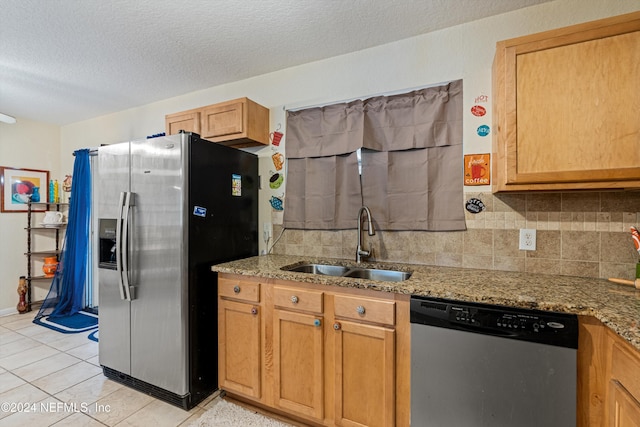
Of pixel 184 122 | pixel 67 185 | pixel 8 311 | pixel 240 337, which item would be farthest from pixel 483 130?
pixel 8 311

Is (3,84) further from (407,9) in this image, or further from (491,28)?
(491,28)

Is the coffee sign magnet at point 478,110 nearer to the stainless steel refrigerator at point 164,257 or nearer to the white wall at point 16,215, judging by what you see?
the stainless steel refrigerator at point 164,257

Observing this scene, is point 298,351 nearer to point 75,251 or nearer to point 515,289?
point 515,289

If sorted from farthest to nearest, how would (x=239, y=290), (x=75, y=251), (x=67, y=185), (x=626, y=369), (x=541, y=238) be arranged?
(x=67, y=185)
(x=75, y=251)
(x=239, y=290)
(x=541, y=238)
(x=626, y=369)

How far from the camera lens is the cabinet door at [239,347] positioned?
6.16 ft

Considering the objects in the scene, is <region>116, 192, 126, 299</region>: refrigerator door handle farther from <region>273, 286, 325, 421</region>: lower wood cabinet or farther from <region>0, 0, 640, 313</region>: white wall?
<region>273, 286, 325, 421</region>: lower wood cabinet

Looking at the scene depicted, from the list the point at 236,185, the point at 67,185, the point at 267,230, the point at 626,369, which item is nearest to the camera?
the point at 626,369

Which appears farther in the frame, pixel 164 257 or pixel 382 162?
pixel 382 162

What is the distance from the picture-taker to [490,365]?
4.20 feet

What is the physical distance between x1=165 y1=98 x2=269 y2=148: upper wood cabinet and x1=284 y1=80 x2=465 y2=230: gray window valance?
25cm

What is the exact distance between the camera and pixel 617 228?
64.6 inches

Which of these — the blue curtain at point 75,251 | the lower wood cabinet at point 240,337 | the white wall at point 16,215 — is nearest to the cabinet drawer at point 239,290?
the lower wood cabinet at point 240,337

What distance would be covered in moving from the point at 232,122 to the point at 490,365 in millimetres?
2355

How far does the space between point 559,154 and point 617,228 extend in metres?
0.59
